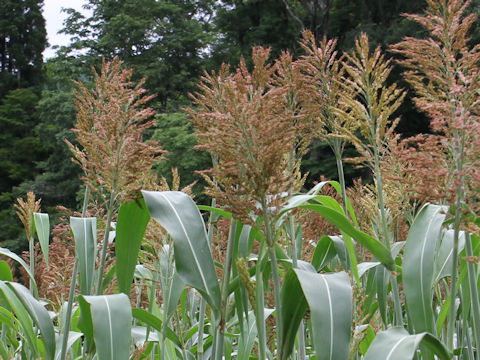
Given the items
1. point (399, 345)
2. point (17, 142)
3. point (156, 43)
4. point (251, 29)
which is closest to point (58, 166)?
point (17, 142)

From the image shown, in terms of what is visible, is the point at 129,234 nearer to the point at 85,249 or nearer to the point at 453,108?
the point at 85,249

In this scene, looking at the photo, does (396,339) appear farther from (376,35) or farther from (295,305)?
(376,35)

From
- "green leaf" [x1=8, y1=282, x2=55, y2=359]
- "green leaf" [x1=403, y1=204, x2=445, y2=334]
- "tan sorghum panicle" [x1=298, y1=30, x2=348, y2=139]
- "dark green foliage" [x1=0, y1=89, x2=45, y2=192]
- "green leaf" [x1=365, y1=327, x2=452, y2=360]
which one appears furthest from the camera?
A: "dark green foliage" [x1=0, y1=89, x2=45, y2=192]

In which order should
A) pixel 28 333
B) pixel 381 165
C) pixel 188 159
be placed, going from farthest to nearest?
pixel 188 159
pixel 381 165
pixel 28 333

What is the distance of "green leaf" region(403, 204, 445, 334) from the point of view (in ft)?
4.51

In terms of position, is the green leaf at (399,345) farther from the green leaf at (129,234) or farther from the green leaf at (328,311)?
the green leaf at (129,234)

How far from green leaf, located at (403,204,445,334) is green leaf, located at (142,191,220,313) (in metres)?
0.50

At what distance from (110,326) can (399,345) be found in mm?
689

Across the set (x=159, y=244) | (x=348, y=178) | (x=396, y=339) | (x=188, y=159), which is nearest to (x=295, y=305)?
(x=396, y=339)

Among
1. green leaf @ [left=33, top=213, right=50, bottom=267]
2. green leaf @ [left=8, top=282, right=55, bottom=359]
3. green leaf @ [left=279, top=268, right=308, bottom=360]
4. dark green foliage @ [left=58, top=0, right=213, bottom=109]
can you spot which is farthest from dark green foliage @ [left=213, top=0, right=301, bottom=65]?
green leaf @ [left=279, top=268, right=308, bottom=360]

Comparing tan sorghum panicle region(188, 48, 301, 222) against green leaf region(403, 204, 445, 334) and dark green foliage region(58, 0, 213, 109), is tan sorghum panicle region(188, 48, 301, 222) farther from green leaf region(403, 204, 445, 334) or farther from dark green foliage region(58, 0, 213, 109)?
dark green foliage region(58, 0, 213, 109)

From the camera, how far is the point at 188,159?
13195mm

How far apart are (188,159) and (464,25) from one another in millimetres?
11916

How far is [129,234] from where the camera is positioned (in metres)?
1.56
